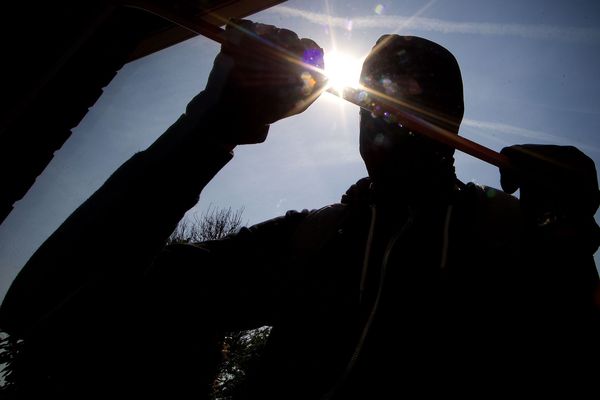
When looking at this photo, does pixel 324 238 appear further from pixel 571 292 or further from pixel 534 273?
pixel 571 292

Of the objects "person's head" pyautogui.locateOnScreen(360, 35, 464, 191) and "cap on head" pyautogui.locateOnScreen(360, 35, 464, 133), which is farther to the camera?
"cap on head" pyautogui.locateOnScreen(360, 35, 464, 133)

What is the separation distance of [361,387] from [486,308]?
2.32 ft

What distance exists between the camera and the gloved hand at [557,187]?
1.31m

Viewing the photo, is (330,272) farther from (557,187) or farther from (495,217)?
(557,187)

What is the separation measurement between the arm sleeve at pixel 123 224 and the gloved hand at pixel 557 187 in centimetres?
141

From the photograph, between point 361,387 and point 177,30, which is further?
point 177,30

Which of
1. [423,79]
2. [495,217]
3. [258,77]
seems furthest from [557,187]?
[258,77]

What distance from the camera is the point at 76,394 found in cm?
101

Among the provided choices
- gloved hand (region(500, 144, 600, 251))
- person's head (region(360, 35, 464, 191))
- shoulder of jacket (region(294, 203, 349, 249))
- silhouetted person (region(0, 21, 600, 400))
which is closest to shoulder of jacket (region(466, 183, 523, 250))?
silhouetted person (region(0, 21, 600, 400))

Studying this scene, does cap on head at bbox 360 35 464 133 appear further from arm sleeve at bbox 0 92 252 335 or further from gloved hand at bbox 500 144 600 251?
arm sleeve at bbox 0 92 252 335

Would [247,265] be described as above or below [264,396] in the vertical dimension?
above

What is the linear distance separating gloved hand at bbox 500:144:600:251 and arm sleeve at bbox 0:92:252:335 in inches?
55.7

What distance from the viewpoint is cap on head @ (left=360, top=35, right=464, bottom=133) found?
1967 mm

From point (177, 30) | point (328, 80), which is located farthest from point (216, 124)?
point (177, 30)
